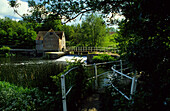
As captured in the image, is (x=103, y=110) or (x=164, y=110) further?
(x=103, y=110)

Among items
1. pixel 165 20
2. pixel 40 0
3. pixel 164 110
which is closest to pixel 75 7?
pixel 40 0

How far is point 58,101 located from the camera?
12.5 feet

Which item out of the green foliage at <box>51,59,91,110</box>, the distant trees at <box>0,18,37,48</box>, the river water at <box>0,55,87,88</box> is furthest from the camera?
the distant trees at <box>0,18,37,48</box>

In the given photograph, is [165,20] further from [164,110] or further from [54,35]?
[54,35]

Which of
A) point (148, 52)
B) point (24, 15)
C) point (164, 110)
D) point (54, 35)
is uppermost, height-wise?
point (54, 35)

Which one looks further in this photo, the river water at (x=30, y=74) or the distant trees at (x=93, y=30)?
the distant trees at (x=93, y=30)

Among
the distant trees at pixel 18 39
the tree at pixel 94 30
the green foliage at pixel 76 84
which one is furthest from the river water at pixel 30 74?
the distant trees at pixel 18 39

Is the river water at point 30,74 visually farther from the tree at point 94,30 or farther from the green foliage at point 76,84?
the tree at point 94,30

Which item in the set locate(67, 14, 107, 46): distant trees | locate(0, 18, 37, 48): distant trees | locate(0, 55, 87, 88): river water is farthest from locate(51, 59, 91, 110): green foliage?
locate(0, 18, 37, 48): distant trees

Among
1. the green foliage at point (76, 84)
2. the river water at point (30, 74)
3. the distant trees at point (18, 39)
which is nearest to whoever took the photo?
the green foliage at point (76, 84)

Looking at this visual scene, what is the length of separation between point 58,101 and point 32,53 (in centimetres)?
4128

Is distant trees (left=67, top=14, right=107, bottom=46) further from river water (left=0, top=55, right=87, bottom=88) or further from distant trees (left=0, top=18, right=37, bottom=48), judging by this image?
distant trees (left=0, top=18, right=37, bottom=48)

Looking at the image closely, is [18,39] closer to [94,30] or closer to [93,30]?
[93,30]

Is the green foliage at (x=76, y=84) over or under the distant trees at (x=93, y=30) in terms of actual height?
under
